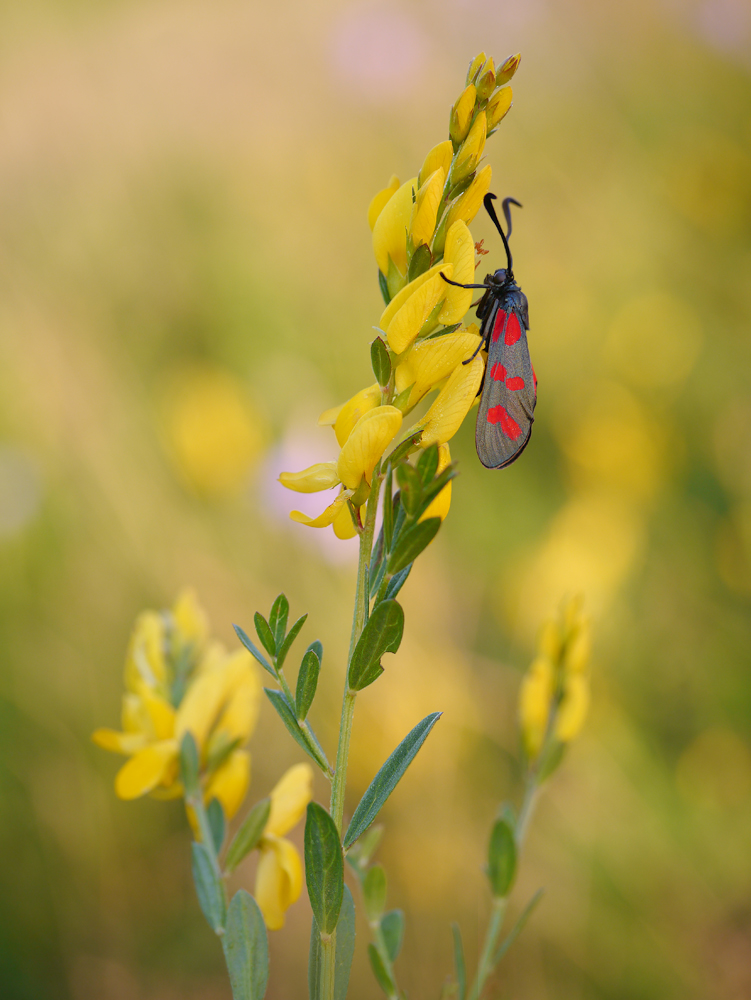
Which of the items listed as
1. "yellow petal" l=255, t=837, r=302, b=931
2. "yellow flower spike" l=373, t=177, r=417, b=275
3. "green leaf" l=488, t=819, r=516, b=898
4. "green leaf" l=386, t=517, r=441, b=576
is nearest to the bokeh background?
"green leaf" l=488, t=819, r=516, b=898

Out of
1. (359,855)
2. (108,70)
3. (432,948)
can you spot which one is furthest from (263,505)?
(108,70)

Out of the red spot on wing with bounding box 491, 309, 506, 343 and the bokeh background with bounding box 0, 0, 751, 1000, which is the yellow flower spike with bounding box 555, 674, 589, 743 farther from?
the bokeh background with bounding box 0, 0, 751, 1000

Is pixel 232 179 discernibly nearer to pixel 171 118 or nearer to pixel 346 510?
pixel 171 118

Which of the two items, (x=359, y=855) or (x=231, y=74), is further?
(x=231, y=74)

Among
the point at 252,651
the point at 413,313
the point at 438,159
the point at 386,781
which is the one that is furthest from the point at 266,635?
the point at 438,159

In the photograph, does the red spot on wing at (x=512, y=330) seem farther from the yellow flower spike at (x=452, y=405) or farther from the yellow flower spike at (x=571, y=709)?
the yellow flower spike at (x=571, y=709)

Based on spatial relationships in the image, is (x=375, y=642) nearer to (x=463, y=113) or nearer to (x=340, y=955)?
(x=340, y=955)
